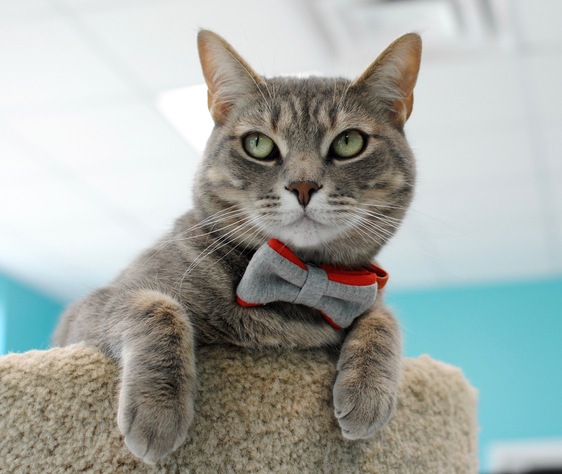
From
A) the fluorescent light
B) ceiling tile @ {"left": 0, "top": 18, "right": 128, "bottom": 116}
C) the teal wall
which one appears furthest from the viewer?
the teal wall

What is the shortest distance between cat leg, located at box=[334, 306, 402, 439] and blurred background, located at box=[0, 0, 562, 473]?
17 cm

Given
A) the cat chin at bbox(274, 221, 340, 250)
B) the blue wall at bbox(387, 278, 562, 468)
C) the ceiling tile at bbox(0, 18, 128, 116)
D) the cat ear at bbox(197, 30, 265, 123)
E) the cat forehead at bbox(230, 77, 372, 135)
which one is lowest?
the blue wall at bbox(387, 278, 562, 468)

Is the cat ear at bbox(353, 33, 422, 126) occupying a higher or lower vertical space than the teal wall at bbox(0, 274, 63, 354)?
higher

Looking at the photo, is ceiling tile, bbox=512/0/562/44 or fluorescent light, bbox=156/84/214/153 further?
fluorescent light, bbox=156/84/214/153

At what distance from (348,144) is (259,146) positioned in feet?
0.40

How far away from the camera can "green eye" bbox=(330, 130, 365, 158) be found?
969mm

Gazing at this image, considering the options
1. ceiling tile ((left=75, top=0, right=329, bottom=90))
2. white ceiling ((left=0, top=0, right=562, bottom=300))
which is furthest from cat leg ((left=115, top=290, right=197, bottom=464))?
ceiling tile ((left=75, top=0, right=329, bottom=90))

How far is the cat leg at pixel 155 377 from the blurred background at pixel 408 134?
0.30 m

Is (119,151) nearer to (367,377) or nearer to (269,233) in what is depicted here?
(269,233)

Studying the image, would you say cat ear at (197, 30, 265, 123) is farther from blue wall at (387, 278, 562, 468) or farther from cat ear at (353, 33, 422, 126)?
blue wall at (387, 278, 562, 468)

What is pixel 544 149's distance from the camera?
3182 mm

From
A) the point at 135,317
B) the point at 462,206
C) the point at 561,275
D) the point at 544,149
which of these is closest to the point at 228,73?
the point at 135,317

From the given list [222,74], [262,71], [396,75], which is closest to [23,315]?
[262,71]

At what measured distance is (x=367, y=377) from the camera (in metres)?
0.85
